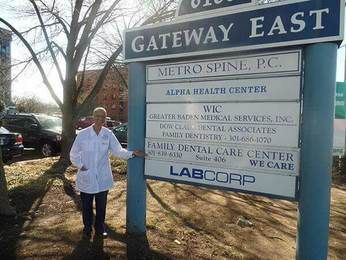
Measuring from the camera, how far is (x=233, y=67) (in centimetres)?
496

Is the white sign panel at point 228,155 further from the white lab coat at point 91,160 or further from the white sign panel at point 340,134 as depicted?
the white sign panel at point 340,134

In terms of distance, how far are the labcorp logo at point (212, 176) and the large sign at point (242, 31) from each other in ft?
4.34

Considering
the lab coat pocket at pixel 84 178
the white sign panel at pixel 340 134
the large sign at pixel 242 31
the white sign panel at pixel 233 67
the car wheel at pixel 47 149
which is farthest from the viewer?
the car wheel at pixel 47 149

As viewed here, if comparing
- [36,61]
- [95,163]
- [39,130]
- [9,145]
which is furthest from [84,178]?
[39,130]

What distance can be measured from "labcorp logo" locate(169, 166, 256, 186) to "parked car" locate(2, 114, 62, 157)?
12.8 metres

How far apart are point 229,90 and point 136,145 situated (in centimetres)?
147

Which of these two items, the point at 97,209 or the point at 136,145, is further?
the point at 136,145

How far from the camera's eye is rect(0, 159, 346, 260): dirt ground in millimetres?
Answer: 5359

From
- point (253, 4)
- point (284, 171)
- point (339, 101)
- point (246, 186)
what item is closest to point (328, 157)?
point (284, 171)

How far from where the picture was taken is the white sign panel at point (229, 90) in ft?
15.1

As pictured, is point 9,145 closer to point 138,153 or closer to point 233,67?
point 138,153

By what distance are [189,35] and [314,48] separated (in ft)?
4.79

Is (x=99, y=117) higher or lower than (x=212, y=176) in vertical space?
higher

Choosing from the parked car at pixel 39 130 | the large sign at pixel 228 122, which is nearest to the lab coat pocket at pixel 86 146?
the large sign at pixel 228 122
